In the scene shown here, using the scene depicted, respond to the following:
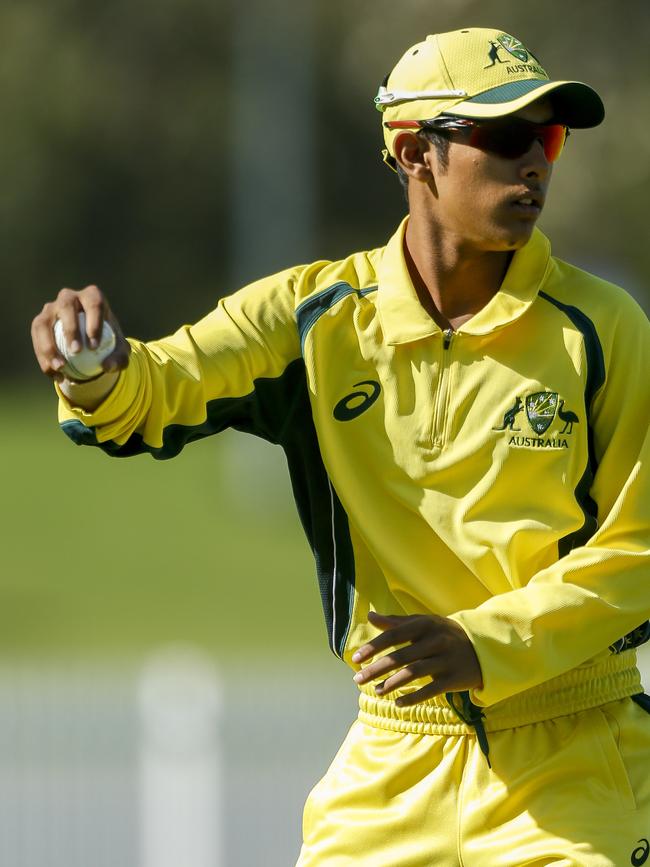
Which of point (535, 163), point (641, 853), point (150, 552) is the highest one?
point (535, 163)

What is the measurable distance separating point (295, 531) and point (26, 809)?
1276cm

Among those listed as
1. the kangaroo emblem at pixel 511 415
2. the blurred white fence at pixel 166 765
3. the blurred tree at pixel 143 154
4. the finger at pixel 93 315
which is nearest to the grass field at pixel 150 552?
the blurred white fence at pixel 166 765

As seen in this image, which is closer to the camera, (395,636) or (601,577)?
(395,636)

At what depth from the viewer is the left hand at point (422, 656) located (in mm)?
3785

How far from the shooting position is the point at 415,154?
4363 mm

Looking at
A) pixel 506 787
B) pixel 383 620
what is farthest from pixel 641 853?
pixel 383 620

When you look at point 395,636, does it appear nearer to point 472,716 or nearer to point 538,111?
point 472,716

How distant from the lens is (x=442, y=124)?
4227mm

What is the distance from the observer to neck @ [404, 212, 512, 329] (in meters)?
4.34

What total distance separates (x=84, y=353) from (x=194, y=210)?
33.8 m

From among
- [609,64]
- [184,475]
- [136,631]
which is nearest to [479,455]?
[136,631]

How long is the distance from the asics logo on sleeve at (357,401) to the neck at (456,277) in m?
0.24

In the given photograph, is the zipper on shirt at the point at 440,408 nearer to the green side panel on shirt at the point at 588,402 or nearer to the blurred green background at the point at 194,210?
the green side panel on shirt at the point at 588,402

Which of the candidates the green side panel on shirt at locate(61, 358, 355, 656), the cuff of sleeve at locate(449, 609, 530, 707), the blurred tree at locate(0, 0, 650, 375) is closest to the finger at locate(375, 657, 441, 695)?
the cuff of sleeve at locate(449, 609, 530, 707)
